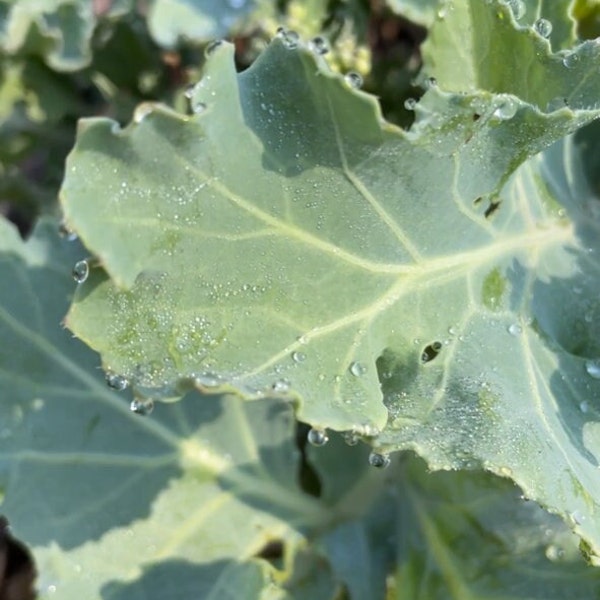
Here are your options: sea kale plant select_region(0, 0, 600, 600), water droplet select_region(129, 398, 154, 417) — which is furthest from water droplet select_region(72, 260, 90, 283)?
water droplet select_region(129, 398, 154, 417)

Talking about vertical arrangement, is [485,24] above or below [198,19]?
above

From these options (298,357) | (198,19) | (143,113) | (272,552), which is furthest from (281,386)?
(198,19)

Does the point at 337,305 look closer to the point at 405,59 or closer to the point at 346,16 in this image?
the point at 346,16

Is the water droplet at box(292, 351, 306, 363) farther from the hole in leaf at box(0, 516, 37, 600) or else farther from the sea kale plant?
the hole in leaf at box(0, 516, 37, 600)

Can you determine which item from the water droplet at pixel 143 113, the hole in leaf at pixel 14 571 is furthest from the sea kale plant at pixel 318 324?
the hole in leaf at pixel 14 571

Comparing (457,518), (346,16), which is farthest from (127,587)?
(346,16)

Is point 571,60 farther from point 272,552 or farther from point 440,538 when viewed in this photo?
point 272,552
